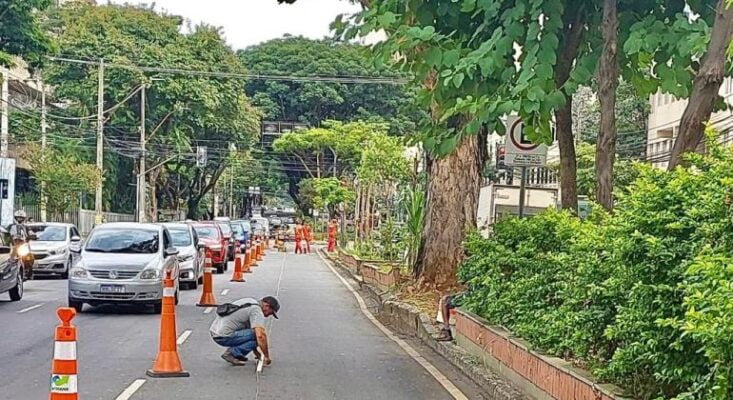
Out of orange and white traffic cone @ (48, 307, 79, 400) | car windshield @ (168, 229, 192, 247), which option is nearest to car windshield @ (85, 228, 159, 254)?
car windshield @ (168, 229, 192, 247)

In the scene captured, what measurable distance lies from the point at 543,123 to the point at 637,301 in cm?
377

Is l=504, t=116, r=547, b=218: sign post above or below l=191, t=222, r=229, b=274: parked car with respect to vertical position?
above

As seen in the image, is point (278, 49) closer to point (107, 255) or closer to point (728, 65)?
point (107, 255)

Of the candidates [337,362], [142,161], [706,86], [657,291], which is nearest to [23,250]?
[337,362]

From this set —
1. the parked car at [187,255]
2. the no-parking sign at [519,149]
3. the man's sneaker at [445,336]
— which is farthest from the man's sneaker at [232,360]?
the parked car at [187,255]

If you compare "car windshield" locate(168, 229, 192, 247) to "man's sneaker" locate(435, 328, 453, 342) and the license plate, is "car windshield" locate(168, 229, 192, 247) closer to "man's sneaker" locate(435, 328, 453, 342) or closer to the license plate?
the license plate

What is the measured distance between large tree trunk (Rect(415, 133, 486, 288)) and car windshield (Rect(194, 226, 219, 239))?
16.7 meters

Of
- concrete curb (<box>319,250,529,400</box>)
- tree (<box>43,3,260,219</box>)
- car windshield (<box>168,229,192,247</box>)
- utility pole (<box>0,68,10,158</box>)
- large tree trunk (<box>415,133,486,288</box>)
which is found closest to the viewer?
concrete curb (<box>319,250,529,400</box>)

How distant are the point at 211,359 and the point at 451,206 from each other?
7.08 metres

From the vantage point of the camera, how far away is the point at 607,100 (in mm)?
10289

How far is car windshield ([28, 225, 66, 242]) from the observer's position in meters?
27.9

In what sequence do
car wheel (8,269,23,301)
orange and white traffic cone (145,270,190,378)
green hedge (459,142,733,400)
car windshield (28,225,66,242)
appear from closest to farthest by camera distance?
green hedge (459,142,733,400), orange and white traffic cone (145,270,190,378), car wheel (8,269,23,301), car windshield (28,225,66,242)

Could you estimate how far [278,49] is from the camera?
71.9 meters

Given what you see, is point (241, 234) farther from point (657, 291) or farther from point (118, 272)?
point (657, 291)
